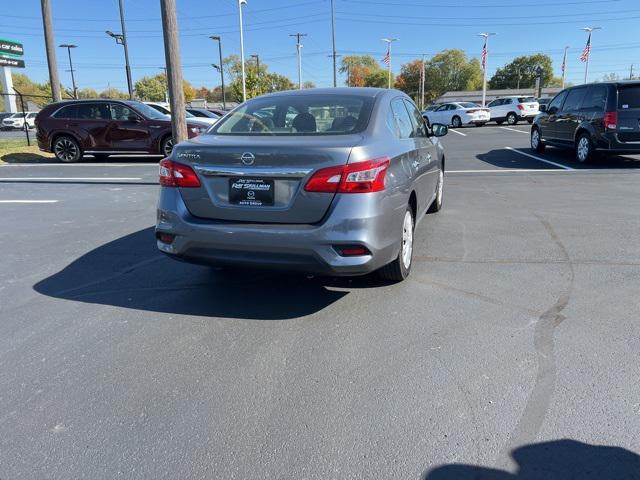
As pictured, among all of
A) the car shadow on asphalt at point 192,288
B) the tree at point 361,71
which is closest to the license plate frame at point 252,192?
the car shadow on asphalt at point 192,288

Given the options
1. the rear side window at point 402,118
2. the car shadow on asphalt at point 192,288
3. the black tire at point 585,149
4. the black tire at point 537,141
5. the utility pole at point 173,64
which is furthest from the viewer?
the black tire at point 537,141

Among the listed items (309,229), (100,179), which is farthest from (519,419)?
(100,179)

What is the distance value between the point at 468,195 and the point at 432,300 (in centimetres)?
474

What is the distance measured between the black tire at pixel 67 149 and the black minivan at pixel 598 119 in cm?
1274

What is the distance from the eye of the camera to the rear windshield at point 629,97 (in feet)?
33.3

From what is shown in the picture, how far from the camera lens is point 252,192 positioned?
11.2 ft

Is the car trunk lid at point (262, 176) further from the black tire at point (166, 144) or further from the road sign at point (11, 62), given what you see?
the road sign at point (11, 62)

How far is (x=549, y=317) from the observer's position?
11.8ft

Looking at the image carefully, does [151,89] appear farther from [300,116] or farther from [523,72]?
[300,116]

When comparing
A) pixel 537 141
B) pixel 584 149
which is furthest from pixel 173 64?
pixel 537 141

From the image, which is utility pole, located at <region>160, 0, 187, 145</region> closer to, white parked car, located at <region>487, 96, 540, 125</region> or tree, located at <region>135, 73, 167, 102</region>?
white parked car, located at <region>487, 96, 540, 125</region>

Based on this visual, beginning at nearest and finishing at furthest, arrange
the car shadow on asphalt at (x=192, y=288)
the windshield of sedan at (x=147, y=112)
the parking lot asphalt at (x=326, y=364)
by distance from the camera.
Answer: the parking lot asphalt at (x=326, y=364) < the car shadow on asphalt at (x=192, y=288) < the windshield of sedan at (x=147, y=112)

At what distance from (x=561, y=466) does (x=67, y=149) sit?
48.6 ft

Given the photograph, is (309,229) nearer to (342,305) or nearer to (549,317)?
(342,305)
